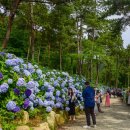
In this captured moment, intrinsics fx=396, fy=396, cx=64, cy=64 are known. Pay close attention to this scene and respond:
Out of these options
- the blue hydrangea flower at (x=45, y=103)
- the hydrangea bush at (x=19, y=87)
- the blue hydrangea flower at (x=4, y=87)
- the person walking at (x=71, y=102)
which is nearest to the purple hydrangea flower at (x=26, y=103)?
the hydrangea bush at (x=19, y=87)

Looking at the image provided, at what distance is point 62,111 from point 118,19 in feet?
39.7

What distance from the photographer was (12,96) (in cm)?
980

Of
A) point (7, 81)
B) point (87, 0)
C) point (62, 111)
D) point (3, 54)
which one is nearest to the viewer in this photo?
point (7, 81)

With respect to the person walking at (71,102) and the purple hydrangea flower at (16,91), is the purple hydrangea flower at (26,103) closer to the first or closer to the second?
the purple hydrangea flower at (16,91)

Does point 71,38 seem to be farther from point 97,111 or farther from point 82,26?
point 97,111

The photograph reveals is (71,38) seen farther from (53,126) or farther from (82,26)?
(53,126)

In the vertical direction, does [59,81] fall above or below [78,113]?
above

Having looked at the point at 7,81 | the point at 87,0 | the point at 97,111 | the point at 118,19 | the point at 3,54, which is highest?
the point at 87,0

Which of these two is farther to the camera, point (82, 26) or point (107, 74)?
point (107, 74)

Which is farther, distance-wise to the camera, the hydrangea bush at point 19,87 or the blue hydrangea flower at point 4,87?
the hydrangea bush at point 19,87

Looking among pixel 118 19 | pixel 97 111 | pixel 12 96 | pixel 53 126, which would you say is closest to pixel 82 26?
pixel 118 19

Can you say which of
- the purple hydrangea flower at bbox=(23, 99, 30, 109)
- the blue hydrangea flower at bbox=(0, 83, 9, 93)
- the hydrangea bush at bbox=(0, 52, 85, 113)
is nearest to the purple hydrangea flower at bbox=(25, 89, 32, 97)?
the hydrangea bush at bbox=(0, 52, 85, 113)

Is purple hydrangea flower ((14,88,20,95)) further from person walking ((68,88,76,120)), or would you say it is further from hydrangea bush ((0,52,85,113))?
person walking ((68,88,76,120))

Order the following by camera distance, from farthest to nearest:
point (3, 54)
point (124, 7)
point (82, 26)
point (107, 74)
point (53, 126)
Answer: point (107, 74) < point (82, 26) < point (124, 7) < point (53, 126) < point (3, 54)
